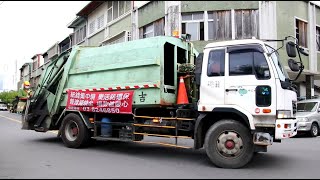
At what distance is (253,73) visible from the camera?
7730mm

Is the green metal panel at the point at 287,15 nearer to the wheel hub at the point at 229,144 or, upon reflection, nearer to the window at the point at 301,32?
the window at the point at 301,32

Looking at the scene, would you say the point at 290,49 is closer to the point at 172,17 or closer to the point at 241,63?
the point at 241,63

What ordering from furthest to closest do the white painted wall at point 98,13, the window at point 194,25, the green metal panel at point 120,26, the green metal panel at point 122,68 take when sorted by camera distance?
the white painted wall at point 98,13
the green metal panel at point 120,26
the window at point 194,25
the green metal panel at point 122,68

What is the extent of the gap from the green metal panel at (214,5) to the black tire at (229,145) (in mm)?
14254

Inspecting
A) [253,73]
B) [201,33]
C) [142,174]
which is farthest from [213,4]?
[142,174]

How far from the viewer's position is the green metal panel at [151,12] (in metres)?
23.0

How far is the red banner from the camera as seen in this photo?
9727 millimetres

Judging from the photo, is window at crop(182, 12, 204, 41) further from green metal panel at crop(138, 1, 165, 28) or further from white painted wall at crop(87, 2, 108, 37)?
white painted wall at crop(87, 2, 108, 37)

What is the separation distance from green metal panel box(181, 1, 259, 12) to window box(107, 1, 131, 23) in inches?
257

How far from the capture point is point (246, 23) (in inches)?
826

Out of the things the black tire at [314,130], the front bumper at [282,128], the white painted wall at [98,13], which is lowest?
the black tire at [314,130]

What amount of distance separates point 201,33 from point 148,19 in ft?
13.7

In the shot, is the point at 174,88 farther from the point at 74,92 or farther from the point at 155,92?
the point at 74,92

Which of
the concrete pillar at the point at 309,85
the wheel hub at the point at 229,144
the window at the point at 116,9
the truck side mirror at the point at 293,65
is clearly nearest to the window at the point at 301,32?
the concrete pillar at the point at 309,85
